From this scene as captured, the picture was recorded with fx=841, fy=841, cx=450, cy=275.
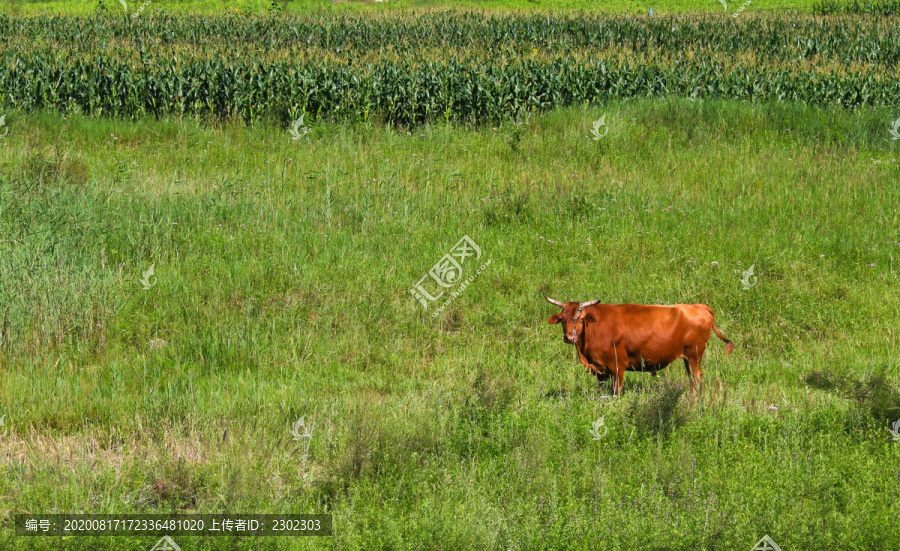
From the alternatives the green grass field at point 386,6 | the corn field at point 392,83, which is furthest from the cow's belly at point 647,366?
the green grass field at point 386,6

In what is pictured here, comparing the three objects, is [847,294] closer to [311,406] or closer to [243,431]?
[311,406]

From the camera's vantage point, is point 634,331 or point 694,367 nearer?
point 634,331

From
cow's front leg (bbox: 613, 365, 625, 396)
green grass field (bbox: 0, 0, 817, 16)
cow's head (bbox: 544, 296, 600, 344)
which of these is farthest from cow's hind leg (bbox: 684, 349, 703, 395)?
green grass field (bbox: 0, 0, 817, 16)

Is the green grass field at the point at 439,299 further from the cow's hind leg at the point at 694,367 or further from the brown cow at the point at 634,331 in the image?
the brown cow at the point at 634,331

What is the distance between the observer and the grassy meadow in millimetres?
4969

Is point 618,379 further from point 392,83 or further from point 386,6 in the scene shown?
point 386,6

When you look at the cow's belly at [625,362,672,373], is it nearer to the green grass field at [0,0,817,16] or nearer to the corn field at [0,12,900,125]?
the corn field at [0,12,900,125]

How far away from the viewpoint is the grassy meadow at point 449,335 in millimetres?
4969

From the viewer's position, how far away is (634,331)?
19.6 feet

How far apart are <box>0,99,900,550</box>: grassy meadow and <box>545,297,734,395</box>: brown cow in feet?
1.06

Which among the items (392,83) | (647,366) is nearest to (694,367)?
(647,366)

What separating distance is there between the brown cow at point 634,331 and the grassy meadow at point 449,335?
1.06 feet

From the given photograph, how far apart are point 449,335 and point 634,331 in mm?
2660

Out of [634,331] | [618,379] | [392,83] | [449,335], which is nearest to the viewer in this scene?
[634,331]
